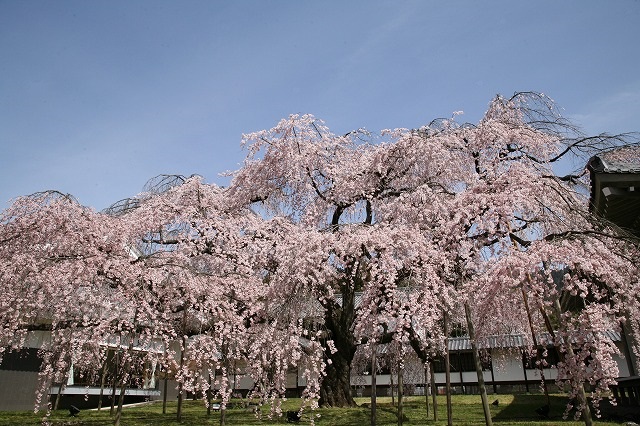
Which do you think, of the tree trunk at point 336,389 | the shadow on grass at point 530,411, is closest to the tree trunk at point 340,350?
the tree trunk at point 336,389

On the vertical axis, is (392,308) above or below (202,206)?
below

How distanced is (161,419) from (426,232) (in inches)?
440

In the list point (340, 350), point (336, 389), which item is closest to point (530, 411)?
point (336, 389)

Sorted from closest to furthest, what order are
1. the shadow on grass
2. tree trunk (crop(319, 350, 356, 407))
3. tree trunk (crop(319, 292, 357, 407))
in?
the shadow on grass, tree trunk (crop(319, 292, 357, 407)), tree trunk (crop(319, 350, 356, 407))

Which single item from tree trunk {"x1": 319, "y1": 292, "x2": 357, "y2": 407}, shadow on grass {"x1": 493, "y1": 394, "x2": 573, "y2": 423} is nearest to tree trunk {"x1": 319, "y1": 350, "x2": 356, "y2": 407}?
tree trunk {"x1": 319, "y1": 292, "x2": 357, "y2": 407}

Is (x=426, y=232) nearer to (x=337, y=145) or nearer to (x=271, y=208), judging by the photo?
(x=337, y=145)

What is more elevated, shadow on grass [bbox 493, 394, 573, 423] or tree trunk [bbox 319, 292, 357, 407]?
tree trunk [bbox 319, 292, 357, 407]

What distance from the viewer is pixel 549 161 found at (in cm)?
1454

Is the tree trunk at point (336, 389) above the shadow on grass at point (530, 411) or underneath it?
above

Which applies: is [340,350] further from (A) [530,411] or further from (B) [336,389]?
(A) [530,411]

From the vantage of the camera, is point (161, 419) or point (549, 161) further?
point (161, 419)

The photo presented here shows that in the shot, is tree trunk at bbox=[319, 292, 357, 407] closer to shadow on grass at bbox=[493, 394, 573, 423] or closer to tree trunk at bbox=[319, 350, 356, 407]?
tree trunk at bbox=[319, 350, 356, 407]

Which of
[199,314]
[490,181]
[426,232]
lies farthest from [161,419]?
[490,181]

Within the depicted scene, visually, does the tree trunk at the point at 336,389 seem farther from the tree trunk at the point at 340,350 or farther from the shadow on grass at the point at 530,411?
the shadow on grass at the point at 530,411
